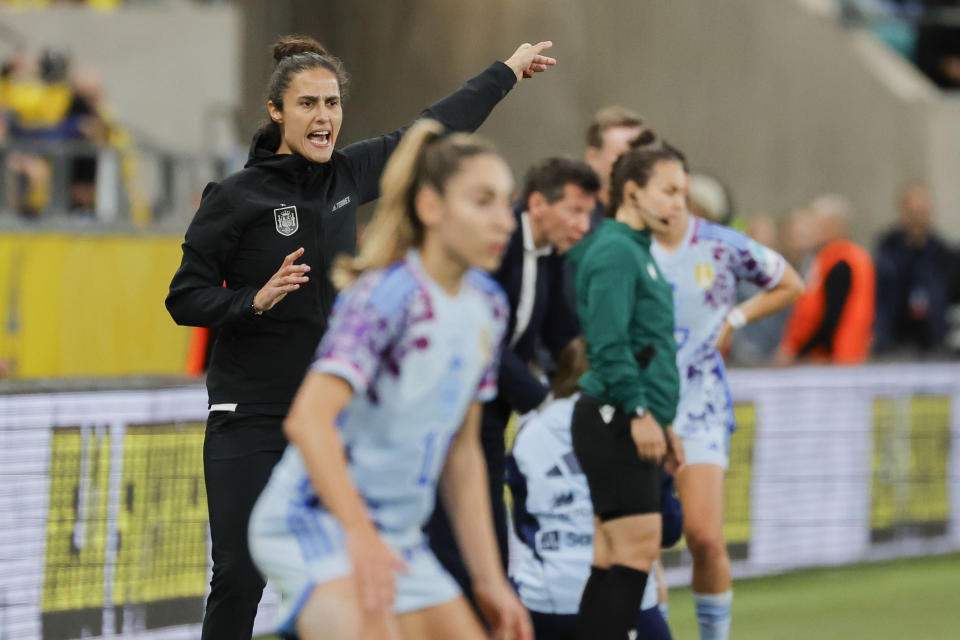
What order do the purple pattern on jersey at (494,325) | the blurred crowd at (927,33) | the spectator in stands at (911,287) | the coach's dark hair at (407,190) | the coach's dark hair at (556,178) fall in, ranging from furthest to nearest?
the blurred crowd at (927,33) < the spectator in stands at (911,287) < the coach's dark hair at (556,178) < the purple pattern on jersey at (494,325) < the coach's dark hair at (407,190)

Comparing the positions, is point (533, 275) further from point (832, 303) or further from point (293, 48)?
point (832, 303)

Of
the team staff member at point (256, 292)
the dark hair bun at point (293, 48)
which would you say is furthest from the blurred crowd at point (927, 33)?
the team staff member at point (256, 292)

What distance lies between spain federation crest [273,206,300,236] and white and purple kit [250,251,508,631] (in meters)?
1.57

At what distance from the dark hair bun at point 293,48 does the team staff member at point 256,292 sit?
0.22 ft

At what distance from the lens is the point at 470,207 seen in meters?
4.09

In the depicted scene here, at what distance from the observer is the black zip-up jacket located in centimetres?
563

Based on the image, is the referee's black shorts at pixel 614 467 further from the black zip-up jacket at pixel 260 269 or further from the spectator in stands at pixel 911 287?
the spectator in stands at pixel 911 287

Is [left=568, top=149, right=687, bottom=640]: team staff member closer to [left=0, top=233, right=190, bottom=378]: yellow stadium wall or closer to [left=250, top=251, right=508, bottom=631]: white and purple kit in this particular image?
[left=250, top=251, right=508, bottom=631]: white and purple kit

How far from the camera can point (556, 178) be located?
6.52m

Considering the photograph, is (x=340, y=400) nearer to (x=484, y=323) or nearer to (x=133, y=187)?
(x=484, y=323)

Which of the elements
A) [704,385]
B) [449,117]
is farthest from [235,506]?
[704,385]

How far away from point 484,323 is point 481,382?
0.16m

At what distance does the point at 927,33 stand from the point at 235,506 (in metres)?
16.0

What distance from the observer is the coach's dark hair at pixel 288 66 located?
5703 mm
